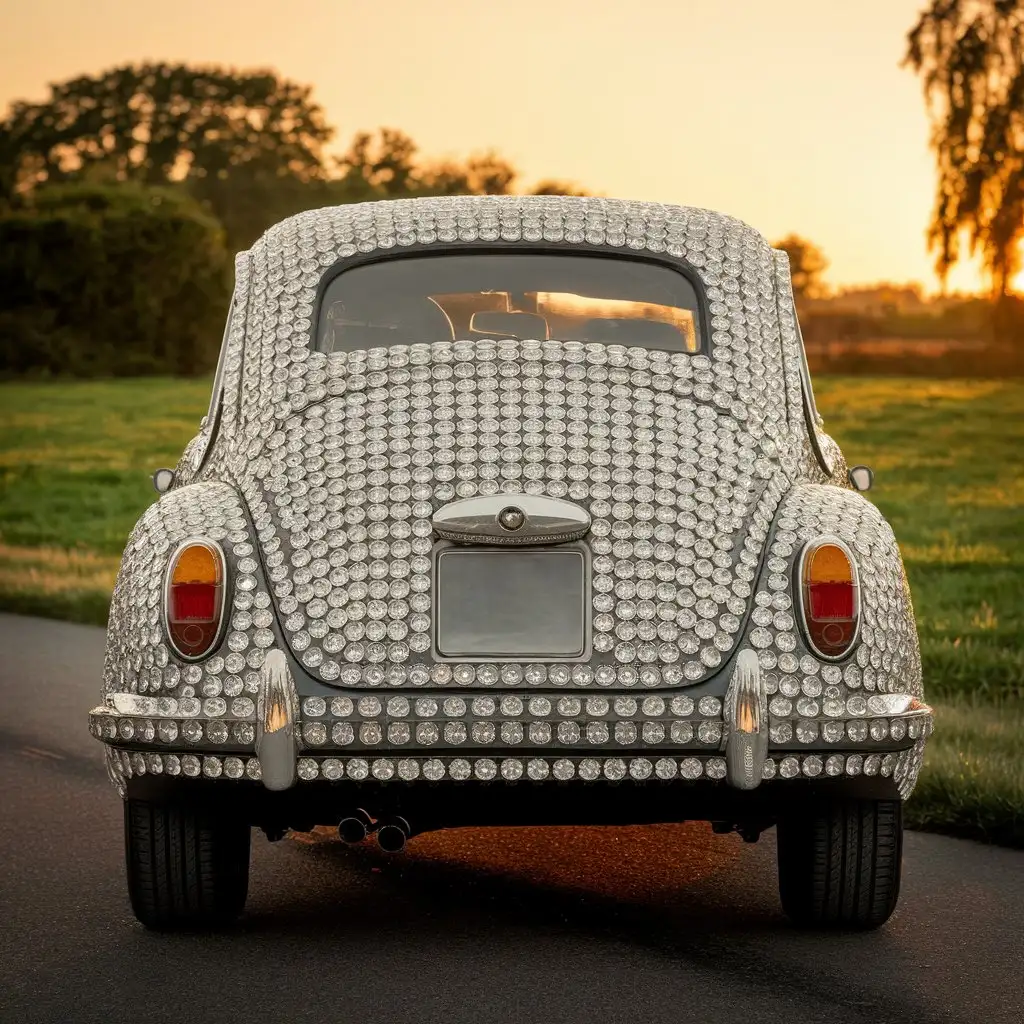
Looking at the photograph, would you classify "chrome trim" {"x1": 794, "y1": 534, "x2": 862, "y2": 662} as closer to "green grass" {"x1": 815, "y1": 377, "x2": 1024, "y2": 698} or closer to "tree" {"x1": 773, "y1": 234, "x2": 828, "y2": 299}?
"green grass" {"x1": 815, "y1": 377, "x2": 1024, "y2": 698}

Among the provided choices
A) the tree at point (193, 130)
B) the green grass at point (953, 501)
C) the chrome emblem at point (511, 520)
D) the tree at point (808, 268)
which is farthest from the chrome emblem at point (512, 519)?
the tree at point (808, 268)

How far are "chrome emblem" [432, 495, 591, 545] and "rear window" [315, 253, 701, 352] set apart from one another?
3.14 feet

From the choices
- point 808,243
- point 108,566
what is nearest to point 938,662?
point 108,566

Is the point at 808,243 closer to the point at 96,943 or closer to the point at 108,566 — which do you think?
the point at 108,566

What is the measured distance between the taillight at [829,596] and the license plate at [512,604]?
1.79 ft

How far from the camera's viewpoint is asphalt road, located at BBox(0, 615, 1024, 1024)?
452 centimetres

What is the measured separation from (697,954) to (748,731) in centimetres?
75

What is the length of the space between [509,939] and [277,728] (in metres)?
1.01

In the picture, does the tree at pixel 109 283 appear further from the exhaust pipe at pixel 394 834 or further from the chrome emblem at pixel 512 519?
the chrome emblem at pixel 512 519

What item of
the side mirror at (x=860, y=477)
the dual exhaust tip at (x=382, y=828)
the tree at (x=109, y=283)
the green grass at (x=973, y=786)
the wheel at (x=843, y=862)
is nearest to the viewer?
the dual exhaust tip at (x=382, y=828)

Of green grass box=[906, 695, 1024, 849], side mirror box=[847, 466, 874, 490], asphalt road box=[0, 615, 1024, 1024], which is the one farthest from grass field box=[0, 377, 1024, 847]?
side mirror box=[847, 466, 874, 490]

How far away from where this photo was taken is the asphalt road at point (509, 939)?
4520 millimetres

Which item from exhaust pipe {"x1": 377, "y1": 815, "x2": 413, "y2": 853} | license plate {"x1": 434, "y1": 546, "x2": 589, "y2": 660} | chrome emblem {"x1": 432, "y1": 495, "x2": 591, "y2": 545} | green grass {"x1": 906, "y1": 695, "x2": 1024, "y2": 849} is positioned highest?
chrome emblem {"x1": 432, "y1": 495, "x2": 591, "y2": 545}

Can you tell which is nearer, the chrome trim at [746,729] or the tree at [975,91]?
the chrome trim at [746,729]
